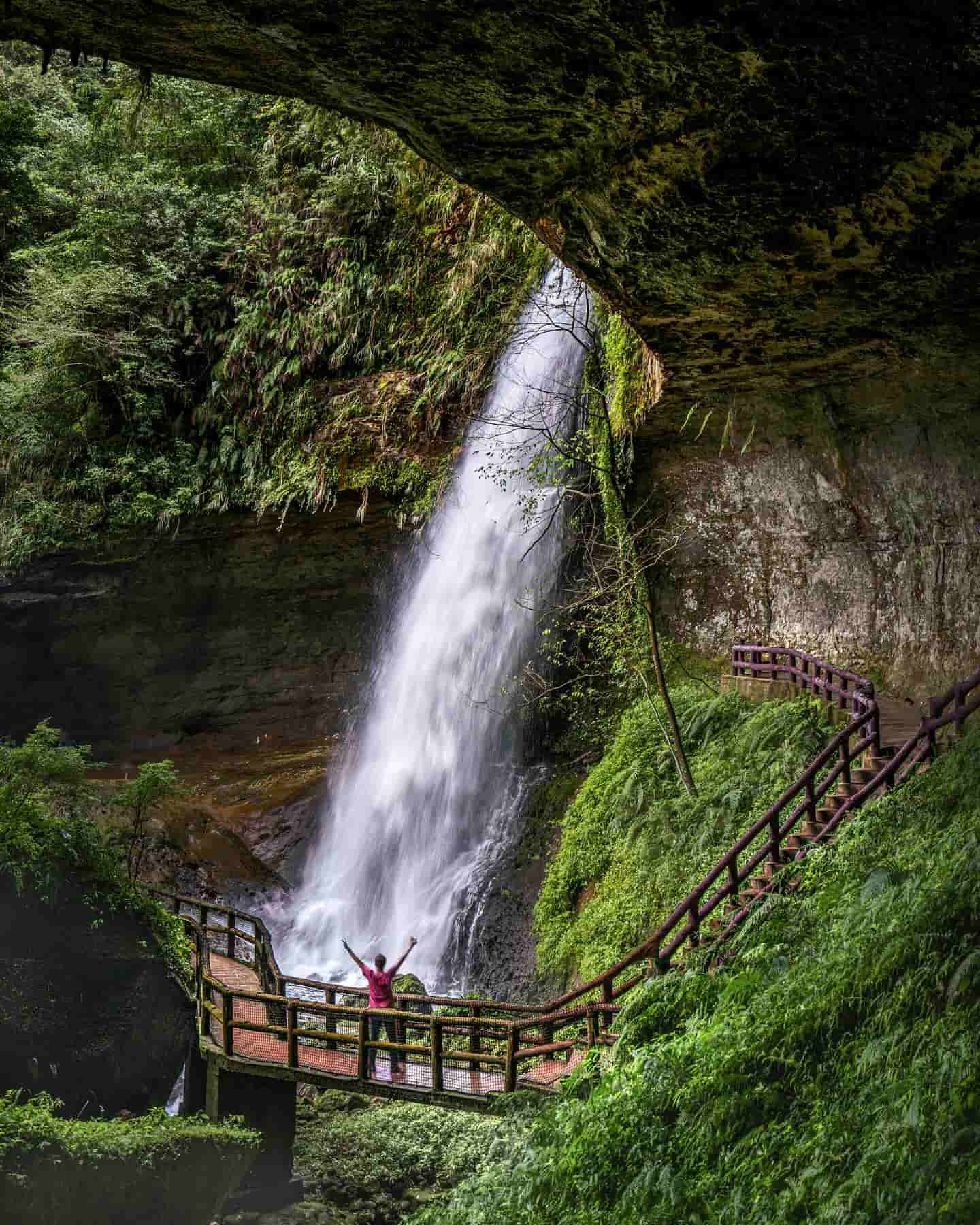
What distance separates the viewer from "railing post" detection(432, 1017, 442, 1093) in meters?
9.74

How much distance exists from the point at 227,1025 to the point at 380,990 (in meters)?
1.67

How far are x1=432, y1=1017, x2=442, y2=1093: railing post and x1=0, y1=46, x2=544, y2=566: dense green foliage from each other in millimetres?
10871

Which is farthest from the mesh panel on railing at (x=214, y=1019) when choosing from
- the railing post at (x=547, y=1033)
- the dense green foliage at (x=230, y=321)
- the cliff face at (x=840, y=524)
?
the dense green foliage at (x=230, y=321)

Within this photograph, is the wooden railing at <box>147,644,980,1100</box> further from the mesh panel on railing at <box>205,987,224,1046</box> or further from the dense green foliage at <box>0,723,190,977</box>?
the dense green foliage at <box>0,723,190,977</box>

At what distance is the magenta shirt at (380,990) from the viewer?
36.0 ft

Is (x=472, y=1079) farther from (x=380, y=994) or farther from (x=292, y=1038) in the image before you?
(x=292, y=1038)

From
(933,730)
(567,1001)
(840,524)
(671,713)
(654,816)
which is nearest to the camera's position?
(933,730)

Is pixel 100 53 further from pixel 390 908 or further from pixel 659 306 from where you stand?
pixel 390 908

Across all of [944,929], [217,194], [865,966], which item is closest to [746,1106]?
[865,966]

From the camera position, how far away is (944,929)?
6738 millimetres

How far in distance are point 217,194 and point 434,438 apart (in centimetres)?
828

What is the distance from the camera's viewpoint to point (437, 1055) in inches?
386

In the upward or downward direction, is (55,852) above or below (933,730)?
below

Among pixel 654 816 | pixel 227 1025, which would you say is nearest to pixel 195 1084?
pixel 227 1025
